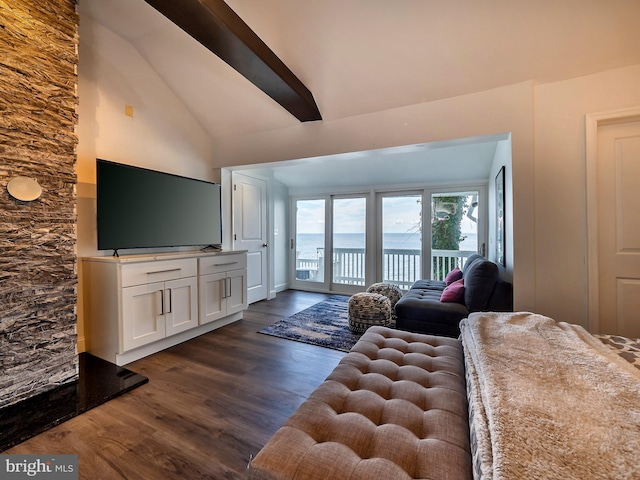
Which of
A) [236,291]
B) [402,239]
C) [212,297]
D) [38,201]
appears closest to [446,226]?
[402,239]

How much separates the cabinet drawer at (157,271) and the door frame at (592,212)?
337 centimetres

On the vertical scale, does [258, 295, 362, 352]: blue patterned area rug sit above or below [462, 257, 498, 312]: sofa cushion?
below

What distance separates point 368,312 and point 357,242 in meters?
2.19

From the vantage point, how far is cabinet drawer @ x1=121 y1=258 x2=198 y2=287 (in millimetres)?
2350

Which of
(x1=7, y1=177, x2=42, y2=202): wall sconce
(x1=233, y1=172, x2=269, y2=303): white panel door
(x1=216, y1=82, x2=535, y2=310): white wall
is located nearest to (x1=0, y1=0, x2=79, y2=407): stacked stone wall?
(x1=7, y1=177, x2=42, y2=202): wall sconce

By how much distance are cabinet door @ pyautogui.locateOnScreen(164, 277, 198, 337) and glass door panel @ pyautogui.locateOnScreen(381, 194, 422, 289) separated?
318cm

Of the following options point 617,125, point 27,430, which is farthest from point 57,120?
point 617,125

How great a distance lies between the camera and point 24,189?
181 cm

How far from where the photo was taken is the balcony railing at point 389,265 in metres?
4.55

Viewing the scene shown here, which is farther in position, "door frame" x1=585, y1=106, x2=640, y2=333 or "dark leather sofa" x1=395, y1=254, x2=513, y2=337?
"dark leather sofa" x1=395, y1=254, x2=513, y2=337

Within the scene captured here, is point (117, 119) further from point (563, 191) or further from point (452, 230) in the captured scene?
point (452, 230)

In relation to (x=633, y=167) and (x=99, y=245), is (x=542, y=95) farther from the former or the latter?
(x=99, y=245)

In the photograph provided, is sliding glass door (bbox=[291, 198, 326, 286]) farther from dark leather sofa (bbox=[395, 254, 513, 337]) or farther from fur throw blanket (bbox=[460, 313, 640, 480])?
fur throw blanket (bbox=[460, 313, 640, 480])

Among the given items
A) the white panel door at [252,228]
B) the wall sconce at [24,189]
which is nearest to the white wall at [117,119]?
the wall sconce at [24,189]
